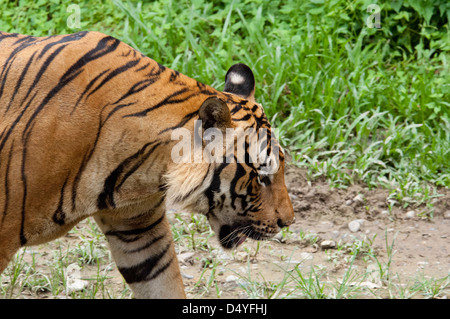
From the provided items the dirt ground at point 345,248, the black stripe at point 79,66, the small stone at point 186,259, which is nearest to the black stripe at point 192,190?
the black stripe at point 79,66

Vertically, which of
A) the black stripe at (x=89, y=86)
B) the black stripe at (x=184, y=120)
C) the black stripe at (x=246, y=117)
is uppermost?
the black stripe at (x=89, y=86)

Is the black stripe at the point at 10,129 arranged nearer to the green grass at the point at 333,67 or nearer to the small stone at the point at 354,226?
the small stone at the point at 354,226

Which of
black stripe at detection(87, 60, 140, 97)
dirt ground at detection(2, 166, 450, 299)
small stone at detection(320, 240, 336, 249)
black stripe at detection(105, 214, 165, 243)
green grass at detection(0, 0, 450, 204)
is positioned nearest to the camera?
black stripe at detection(87, 60, 140, 97)

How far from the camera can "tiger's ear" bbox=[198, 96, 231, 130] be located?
2.58 meters

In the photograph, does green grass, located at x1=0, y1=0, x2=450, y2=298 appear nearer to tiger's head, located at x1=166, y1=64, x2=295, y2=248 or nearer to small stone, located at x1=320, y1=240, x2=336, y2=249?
small stone, located at x1=320, y1=240, x2=336, y2=249

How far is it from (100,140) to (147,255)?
765 millimetres

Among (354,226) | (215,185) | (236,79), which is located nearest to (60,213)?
(215,185)

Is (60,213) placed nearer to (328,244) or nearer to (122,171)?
(122,171)

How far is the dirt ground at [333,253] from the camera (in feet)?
11.7

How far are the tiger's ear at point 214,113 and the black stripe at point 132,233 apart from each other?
66 centimetres

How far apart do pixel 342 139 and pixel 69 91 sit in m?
2.62

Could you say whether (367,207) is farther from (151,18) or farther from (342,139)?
(151,18)

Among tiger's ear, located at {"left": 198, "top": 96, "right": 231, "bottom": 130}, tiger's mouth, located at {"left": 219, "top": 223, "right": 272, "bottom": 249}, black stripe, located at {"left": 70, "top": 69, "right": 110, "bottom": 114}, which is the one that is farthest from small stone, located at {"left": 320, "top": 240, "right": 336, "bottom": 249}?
black stripe, located at {"left": 70, "top": 69, "right": 110, "bottom": 114}
